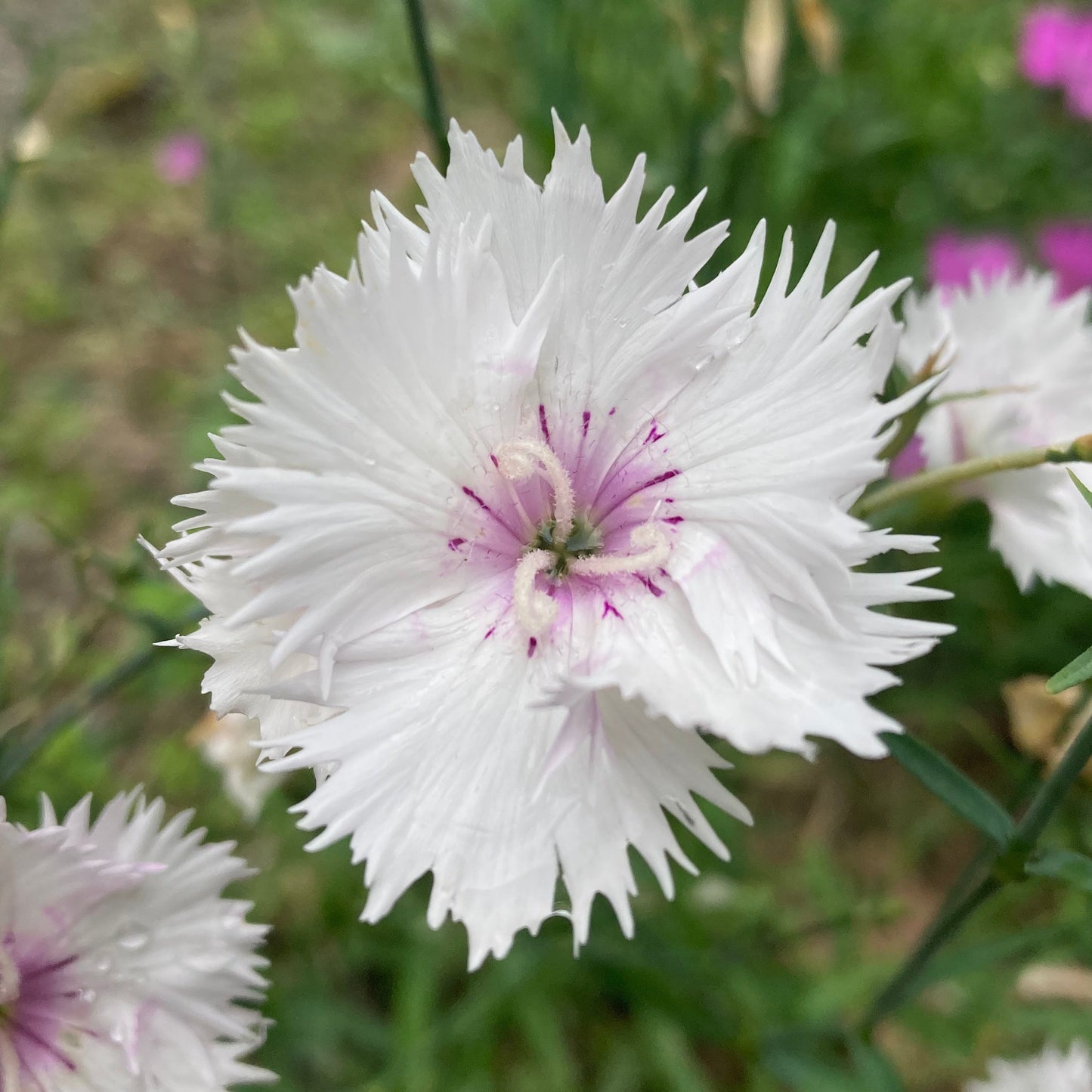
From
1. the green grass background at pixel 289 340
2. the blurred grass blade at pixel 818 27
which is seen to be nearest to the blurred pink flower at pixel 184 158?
the green grass background at pixel 289 340

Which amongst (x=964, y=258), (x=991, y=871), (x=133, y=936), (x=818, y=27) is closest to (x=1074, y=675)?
(x=991, y=871)

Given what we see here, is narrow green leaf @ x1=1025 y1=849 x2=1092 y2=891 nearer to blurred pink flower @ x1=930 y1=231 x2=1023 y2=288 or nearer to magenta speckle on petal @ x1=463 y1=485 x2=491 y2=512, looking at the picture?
magenta speckle on petal @ x1=463 y1=485 x2=491 y2=512

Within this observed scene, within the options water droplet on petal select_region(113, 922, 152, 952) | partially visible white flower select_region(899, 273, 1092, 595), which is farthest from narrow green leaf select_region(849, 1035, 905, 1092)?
water droplet on petal select_region(113, 922, 152, 952)

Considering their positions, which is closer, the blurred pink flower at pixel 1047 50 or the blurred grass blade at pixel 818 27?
the blurred grass blade at pixel 818 27

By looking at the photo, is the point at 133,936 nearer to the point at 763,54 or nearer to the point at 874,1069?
the point at 874,1069

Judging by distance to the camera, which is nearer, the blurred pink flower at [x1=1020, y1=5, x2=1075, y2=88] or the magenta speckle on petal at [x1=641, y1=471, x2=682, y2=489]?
the magenta speckle on petal at [x1=641, y1=471, x2=682, y2=489]

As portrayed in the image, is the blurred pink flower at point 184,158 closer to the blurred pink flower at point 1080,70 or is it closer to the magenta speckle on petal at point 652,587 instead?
the blurred pink flower at point 1080,70

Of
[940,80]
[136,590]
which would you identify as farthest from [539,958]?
[940,80]

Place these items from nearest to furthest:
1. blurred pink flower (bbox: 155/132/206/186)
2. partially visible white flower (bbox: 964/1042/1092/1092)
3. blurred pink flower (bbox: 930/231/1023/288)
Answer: partially visible white flower (bbox: 964/1042/1092/1092)
blurred pink flower (bbox: 930/231/1023/288)
blurred pink flower (bbox: 155/132/206/186)
